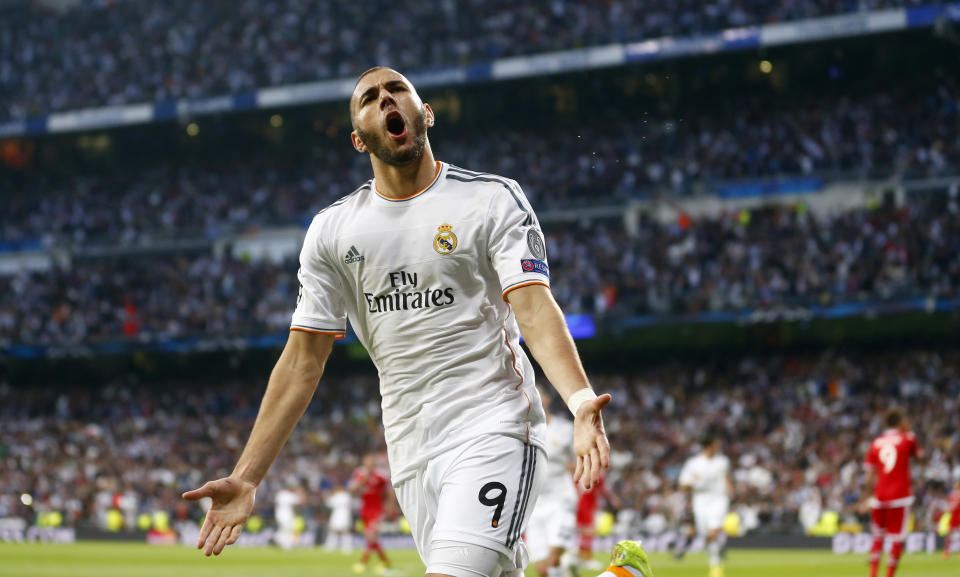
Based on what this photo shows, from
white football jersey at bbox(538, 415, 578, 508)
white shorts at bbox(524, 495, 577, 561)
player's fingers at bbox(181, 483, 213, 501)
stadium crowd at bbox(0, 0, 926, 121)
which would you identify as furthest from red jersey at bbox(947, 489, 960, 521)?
stadium crowd at bbox(0, 0, 926, 121)

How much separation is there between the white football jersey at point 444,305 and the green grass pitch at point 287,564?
12.5 metres

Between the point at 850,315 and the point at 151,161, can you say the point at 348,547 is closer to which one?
the point at 850,315

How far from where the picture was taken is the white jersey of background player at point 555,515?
12.4 m

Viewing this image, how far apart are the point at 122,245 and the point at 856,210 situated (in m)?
25.7

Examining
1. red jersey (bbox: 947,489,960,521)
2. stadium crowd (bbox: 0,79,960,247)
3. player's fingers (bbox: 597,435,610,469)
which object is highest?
stadium crowd (bbox: 0,79,960,247)

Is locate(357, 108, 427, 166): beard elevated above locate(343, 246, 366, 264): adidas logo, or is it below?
above

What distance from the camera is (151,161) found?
46156mm

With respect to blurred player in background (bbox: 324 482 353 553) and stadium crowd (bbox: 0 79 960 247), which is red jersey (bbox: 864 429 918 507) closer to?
blurred player in background (bbox: 324 482 353 553)

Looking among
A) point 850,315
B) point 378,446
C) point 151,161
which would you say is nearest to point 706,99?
point 850,315

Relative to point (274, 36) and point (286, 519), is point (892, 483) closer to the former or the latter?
point (286, 519)

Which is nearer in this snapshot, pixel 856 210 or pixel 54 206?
pixel 856 210

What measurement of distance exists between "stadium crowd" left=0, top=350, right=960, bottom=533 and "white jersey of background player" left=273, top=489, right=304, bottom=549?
1.80 meters

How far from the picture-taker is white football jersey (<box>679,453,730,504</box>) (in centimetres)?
1697

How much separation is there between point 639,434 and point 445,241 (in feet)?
85.6
